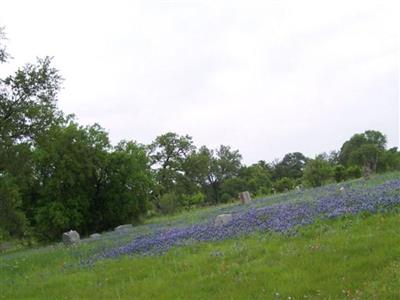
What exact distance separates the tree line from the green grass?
403 inches

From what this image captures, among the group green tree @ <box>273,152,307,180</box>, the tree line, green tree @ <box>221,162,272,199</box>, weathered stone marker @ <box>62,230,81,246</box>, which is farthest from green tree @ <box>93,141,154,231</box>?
green tree @ <box>273,152,307,180</box>

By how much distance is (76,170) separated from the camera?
4181 cm

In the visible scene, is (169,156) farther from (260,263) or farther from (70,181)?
(260,263)

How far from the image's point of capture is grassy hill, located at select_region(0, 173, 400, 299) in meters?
8.16

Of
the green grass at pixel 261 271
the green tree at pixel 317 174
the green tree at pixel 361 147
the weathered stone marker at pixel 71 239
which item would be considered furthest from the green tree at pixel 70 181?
the green tree at pixel 361 147

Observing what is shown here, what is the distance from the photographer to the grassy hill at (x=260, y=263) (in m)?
8.16

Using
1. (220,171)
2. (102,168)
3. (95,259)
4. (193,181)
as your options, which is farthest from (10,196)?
(220,171)

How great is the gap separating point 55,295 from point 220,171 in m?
93.6

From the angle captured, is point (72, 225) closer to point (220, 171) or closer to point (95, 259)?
point (95, 259)

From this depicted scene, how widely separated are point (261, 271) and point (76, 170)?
34.2 m

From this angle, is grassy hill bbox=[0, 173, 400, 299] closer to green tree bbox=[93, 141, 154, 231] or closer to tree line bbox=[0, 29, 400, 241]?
tree line bbox=[0, 29, 400, 241]

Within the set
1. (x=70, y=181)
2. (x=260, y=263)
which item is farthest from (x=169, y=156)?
(x=260, y=263)

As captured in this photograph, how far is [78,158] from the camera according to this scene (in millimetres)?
41938

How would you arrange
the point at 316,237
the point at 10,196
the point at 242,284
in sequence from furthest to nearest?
the point at 10,196 < the point at 316,237 < the point at 242,284
